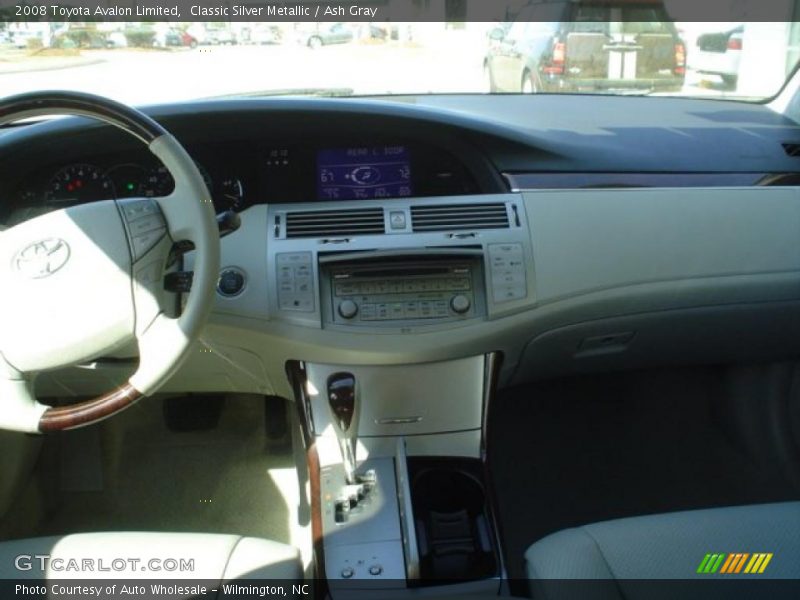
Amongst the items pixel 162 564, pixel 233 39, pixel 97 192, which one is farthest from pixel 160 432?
pixel 233 39

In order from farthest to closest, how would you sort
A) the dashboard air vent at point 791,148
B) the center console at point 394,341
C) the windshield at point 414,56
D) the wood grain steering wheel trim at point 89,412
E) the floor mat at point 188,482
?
the floor mat at point 188,482
the dashboard air vent at point 791,148
the center console at point 394,341
the windshield at point 414,56
the wood grain steering wheel trim at point 89,412

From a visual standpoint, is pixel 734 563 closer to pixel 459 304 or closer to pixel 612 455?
pixel 459 304

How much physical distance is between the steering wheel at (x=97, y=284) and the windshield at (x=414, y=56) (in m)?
0.32

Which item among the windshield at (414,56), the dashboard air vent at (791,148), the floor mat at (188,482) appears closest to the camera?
the windshield at (414,56)

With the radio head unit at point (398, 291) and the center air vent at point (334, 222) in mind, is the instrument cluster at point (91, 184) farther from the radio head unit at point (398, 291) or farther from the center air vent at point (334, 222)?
the radio head unit at point (398, 291)

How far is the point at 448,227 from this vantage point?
2.17m

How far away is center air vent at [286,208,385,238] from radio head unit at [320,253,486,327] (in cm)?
10

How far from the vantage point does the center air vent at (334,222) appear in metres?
2.15

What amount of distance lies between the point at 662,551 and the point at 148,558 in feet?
3.36

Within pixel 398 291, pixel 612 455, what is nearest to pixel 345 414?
pixel 398 291

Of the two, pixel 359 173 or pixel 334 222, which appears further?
pixel 359 173

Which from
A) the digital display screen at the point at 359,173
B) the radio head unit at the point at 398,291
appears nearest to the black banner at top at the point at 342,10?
the digital display screen at the point at 359,173

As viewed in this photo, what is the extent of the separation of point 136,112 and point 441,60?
1.02 metres

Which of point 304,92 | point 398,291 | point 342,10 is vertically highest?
point 342,10
